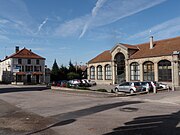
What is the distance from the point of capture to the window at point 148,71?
40156 mm

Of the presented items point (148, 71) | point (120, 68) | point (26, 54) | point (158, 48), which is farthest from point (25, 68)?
point (158, 48)

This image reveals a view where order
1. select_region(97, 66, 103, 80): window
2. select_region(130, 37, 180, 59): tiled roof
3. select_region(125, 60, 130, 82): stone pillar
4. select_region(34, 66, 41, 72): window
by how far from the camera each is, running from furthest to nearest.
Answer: select_region(34, 66, 41, 72): window < select_region(97, 66, 103, 80): window < select_region(125, 60, 130, 82): stone pillar < select_region(130, 37, 180, 59): tiled roof

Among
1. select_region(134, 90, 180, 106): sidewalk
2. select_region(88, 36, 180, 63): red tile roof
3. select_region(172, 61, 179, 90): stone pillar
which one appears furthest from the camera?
select_region(88, 36, 180, 63): red tile roof

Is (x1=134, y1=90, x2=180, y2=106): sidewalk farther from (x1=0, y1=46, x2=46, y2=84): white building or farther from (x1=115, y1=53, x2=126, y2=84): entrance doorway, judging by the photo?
(x1=0, y1=46, x2=46, y2=84): white building

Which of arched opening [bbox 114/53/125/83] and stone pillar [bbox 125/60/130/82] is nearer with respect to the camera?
stone pillar [bbox 125/60/130/82]

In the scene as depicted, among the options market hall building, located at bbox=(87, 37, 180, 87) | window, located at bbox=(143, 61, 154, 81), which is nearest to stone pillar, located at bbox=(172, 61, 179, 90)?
market hall building, located at bbox=(87, 37, 180, 87)

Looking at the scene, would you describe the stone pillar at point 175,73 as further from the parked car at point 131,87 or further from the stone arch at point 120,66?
the stone arch at point 120,66

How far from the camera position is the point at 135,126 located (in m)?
8.71

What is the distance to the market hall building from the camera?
36.5 m

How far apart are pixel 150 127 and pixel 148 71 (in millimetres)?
33491

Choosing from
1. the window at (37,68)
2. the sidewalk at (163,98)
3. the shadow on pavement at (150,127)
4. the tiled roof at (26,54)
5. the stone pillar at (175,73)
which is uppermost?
the tiled roof at (26,54)

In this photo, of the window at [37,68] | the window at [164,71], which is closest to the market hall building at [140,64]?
the window at [164,71]

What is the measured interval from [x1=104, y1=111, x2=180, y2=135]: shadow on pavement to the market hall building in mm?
27001

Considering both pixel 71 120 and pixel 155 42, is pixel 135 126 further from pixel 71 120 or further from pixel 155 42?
pixel 155 42
